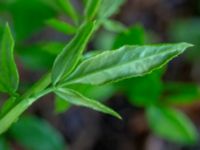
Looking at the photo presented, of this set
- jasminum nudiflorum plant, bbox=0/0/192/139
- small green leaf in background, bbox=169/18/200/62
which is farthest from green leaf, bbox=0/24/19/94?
small green leaf in background, bbox=169/18/200/62

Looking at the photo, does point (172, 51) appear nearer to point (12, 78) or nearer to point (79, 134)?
point (12, 78)

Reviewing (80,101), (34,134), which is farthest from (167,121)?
(80,101)

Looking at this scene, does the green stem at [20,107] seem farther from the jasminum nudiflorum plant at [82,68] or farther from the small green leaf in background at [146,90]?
the small green leaf in background at [146,90]

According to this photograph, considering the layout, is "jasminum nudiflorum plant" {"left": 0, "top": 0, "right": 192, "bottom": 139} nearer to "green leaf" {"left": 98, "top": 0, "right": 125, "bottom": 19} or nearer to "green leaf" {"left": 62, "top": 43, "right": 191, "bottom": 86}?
"green leaf" {"left": 62, "top": 43, "right": 191, "bottom": 86}

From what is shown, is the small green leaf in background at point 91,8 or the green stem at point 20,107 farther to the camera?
the small green leaf in background at point 91,8

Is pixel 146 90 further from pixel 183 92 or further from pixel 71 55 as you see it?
pixel 71 55

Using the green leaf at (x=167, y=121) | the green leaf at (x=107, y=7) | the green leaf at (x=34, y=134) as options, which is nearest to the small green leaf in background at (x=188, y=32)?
the green leaf at (x=167, y=121)

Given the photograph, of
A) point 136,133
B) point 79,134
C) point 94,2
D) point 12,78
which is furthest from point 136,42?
point 136,133
